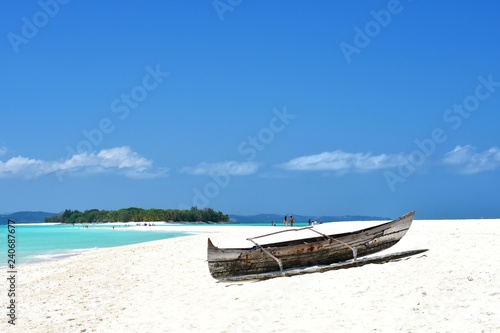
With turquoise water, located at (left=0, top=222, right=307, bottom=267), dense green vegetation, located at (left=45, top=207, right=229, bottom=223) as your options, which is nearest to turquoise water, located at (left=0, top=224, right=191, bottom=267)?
turquoise water, located at (left=0, top=222, right=307, bottom=267)

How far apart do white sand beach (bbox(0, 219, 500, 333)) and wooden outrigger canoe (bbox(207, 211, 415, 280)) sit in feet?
1.82

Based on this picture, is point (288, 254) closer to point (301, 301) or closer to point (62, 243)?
point (301, 301)

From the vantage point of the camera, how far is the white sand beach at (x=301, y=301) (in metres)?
8.21

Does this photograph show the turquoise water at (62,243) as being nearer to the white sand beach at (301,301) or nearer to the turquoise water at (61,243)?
the turquoise water at (61,243)

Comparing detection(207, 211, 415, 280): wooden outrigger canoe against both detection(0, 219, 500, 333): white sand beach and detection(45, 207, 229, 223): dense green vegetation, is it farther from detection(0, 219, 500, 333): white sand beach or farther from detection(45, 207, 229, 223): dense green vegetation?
detection(45, 207, 229, 223): dense green vegetation

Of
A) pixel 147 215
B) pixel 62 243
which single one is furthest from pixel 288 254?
pixel 147 215

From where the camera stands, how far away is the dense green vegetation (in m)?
136

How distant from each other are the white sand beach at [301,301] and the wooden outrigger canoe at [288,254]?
0.56 meters

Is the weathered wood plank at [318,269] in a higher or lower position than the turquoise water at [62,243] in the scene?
higher

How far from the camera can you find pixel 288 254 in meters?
13.0

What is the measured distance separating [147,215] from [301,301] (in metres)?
129

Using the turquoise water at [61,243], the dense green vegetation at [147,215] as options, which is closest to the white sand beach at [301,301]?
the turquoise water at [61,243]

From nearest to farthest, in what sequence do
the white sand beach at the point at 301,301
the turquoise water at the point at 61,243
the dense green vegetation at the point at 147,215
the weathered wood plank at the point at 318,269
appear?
1. the white sand beach at the point at 301,301
2. the weathered wood plank at the point at 318,269
3. the turquoise water at the point at 61,243
4. the dense green vegetation at the point at 147,215

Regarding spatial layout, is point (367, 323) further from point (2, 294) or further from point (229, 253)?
point (2, 294)
